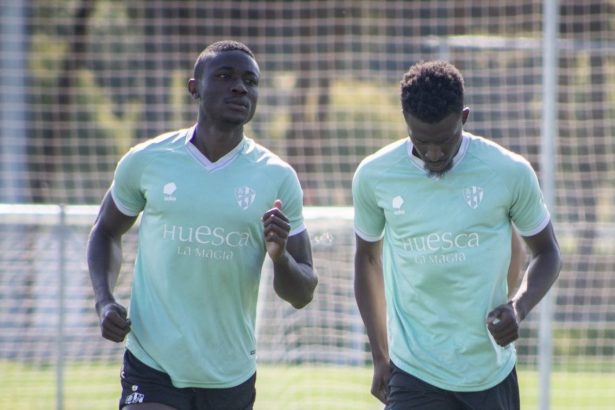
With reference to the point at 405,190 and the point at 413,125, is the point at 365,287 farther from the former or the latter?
the point at 413,125

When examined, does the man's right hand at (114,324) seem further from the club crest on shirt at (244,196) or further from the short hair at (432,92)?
the short hair at (432,92)

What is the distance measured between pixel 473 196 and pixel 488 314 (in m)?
0.50

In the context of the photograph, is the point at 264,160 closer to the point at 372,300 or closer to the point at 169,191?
the point at 169,191

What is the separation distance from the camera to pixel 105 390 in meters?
10.5

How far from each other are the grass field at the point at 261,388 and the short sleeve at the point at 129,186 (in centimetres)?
444

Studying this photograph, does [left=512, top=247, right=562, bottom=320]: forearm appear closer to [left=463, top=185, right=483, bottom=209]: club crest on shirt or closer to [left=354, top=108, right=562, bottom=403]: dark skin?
[left=354, top=108, right=562, bottom=403]: dark skin

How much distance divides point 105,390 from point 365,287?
5301 mm

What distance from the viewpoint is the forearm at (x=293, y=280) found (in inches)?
201

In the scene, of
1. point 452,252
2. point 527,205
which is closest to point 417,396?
point 452,252

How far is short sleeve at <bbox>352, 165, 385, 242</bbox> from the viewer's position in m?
5.48

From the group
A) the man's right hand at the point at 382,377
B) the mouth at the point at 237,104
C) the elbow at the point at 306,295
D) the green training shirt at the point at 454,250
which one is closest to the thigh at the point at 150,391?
the elbow at the point at 306,295

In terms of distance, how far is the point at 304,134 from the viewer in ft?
55.8

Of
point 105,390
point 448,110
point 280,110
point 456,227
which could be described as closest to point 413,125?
point 448,110

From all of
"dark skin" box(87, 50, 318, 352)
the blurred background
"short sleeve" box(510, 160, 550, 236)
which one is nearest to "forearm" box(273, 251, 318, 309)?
"dark skin" box(87, 50, 318, 352)
